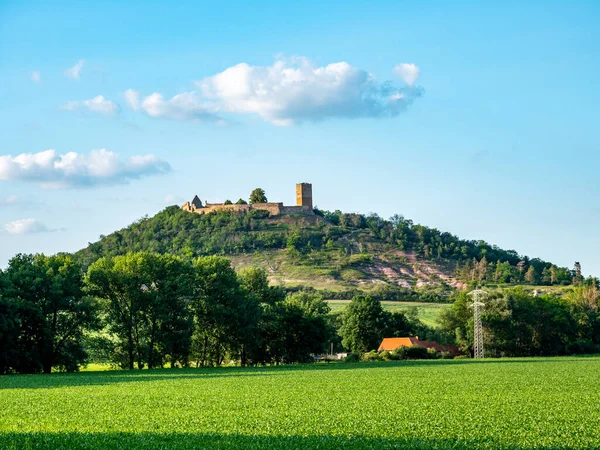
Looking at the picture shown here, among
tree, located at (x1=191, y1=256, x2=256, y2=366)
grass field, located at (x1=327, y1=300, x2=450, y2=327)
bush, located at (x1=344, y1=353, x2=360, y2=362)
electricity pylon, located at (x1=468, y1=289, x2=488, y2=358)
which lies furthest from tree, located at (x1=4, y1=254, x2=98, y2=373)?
grass field, located at (x1=327, y1=300, x2=450, y2=327)

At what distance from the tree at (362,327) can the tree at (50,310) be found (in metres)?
42.1

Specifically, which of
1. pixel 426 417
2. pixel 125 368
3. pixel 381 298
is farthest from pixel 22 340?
pixel 381 298

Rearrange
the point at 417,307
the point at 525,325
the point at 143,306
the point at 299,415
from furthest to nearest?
1. the point at 417,307
2. the point at 525,325
3. the point at 143,306
4. the point at 299,415

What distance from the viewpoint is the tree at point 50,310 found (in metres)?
66.6

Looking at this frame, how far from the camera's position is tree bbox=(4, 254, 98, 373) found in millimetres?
66625

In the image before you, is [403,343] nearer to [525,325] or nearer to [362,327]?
[362,327]

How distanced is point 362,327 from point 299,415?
241 feet

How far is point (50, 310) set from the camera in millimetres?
68500

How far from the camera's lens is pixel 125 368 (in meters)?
76.1

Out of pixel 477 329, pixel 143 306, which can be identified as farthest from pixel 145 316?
pixel 477 329

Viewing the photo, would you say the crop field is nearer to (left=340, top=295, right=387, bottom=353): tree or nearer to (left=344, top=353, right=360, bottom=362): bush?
(left=344, top=353, right=360, bottom=362): bush

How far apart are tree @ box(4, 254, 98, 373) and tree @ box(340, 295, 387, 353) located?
4207 cm

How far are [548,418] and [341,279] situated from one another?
16470 centimetres

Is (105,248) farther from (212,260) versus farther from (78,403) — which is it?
(78,403)
